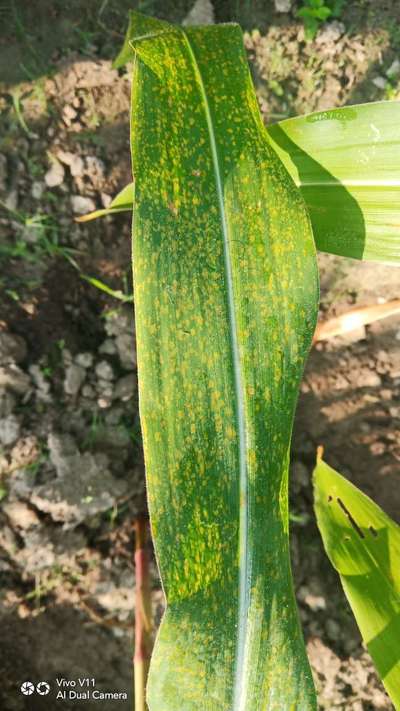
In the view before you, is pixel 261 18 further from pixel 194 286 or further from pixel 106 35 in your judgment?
pixel 194 286

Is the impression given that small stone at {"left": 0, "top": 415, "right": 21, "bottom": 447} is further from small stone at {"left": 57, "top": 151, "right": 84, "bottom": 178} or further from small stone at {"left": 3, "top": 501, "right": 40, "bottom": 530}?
small stone at {"left": 57, "top": 151, "right": 84, "bottom": 178}

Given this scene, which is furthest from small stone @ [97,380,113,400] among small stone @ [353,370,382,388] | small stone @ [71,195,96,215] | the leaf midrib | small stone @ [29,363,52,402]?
small stone @ [353,370,382,388]

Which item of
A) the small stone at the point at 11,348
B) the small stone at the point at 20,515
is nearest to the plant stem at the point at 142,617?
the small stone at the point at 20,515

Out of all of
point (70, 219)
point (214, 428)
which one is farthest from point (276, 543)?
point (70, 219)

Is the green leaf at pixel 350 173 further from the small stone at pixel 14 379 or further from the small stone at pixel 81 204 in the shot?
the small stone at pixel 14 379

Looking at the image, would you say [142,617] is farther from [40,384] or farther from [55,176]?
[55,176]

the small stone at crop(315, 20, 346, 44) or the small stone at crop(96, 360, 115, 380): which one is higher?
the small stone at crop(315, 20, 346, 44)
